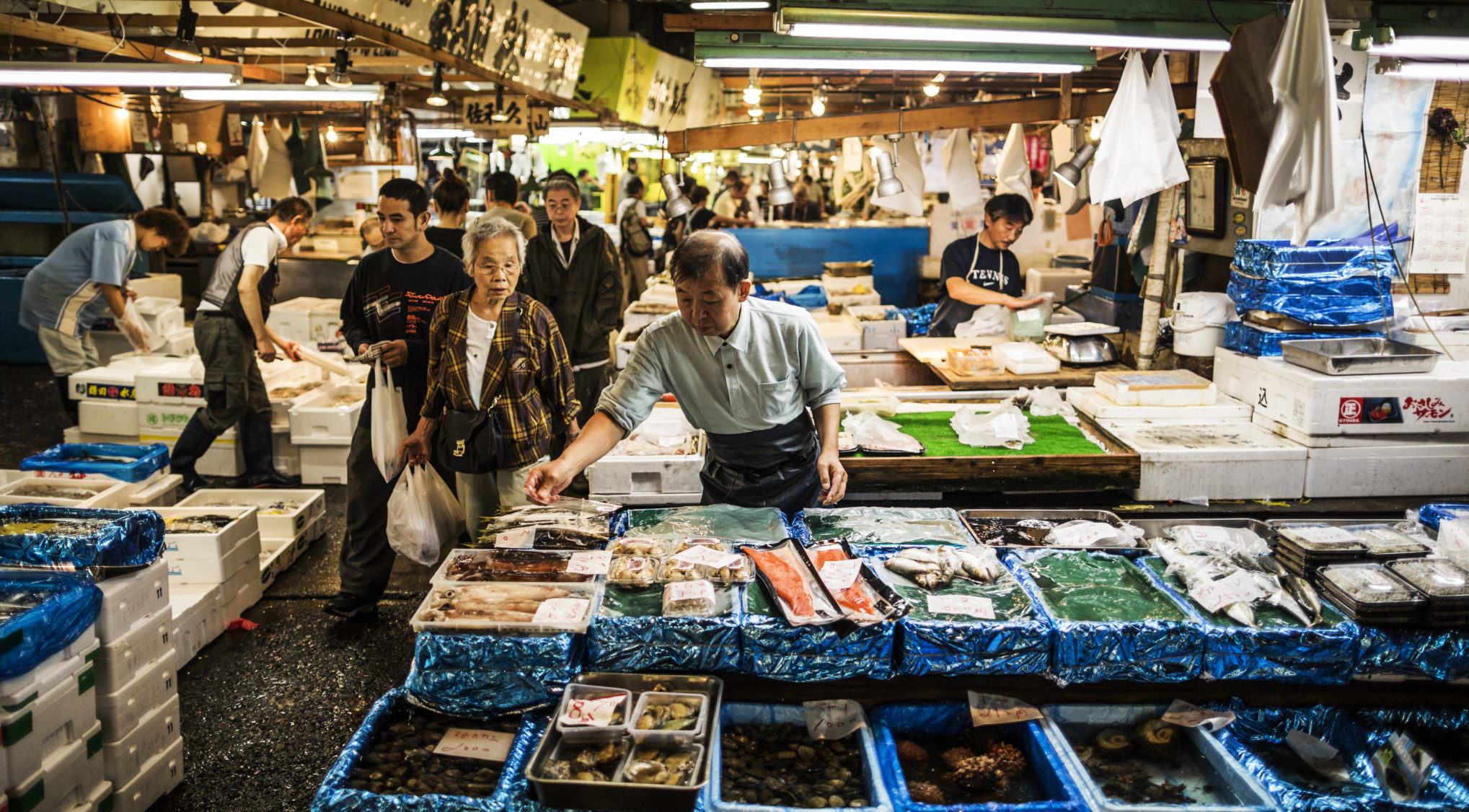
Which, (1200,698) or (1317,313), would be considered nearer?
(1200,698)

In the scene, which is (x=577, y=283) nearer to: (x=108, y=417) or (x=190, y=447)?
(x=190, y=447)

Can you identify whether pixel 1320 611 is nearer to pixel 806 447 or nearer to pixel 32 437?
pixel 806 447

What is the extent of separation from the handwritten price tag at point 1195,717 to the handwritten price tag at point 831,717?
943 mm

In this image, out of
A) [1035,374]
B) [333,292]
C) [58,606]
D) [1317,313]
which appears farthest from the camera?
[333,292]

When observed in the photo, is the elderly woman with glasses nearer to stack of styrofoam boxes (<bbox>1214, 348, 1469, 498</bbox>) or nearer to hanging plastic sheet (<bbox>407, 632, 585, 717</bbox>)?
hanging plastic sheet (<bbox>407, 632, 585, 717</bbox>)

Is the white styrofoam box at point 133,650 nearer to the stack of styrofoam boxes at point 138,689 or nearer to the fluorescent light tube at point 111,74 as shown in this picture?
the stack of styrofoam boxes at point 138,689

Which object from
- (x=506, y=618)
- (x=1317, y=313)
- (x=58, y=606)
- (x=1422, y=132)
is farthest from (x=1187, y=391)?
(x=58, y=606)

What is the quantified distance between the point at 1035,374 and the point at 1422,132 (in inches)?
102

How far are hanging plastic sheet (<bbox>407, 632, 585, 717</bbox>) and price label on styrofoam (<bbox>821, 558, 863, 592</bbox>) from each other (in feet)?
2.58

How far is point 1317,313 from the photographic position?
16.9 feet

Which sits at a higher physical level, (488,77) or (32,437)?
(488,77)

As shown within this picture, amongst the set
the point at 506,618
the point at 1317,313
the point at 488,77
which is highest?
the point at 488,77

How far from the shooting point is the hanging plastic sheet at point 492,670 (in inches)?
109

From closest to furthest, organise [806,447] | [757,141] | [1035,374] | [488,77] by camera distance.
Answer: [806,447] → [1035,374] → [488,77] → [757,141]
